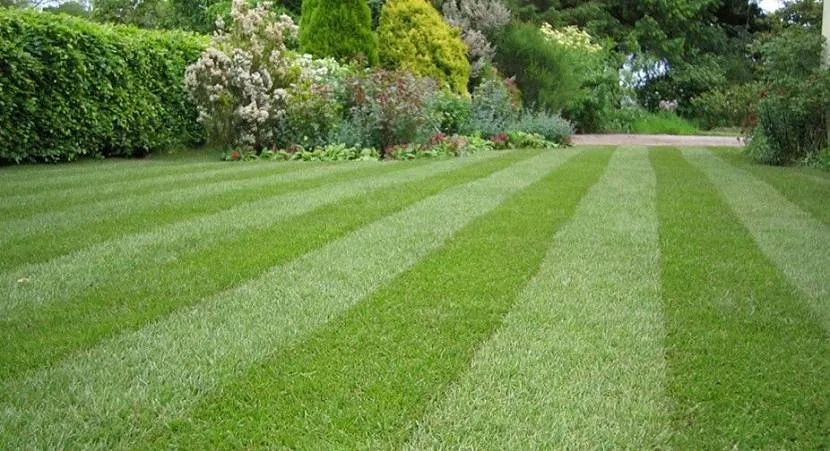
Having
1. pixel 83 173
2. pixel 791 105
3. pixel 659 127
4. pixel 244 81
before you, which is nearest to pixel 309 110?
pixel 244 81

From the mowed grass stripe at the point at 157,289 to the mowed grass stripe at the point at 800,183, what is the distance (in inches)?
127

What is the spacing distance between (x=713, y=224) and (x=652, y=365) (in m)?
2.64

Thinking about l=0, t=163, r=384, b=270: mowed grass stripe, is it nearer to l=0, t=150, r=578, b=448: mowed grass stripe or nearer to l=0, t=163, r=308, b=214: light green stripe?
l=0, t=163, r=308, b=214: light green stripe

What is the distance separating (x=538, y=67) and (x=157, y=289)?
1455cm

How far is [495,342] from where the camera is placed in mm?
2473

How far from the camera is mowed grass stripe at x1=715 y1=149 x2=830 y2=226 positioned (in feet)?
17.8

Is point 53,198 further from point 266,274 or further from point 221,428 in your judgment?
point 221,428

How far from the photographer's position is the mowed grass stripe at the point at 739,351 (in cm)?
190

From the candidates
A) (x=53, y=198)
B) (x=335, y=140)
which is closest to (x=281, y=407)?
(x=53, y=198)

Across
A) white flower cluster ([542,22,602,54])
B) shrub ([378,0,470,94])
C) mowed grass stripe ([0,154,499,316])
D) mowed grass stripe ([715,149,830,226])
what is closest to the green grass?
white flower cluster ([542,22,602,54])

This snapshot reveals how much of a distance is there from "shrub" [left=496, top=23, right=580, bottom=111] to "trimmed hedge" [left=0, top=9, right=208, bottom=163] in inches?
335

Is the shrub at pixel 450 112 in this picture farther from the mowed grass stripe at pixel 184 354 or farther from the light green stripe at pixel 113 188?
the mowed grass stripe at pixel 184 354

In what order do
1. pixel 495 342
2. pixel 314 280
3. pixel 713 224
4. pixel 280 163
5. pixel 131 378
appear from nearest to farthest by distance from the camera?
pixel 131 378
pixel 495 342
pixel 314 280
pixel 713 224
pixel 280 163

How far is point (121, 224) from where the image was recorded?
14.6 feet
